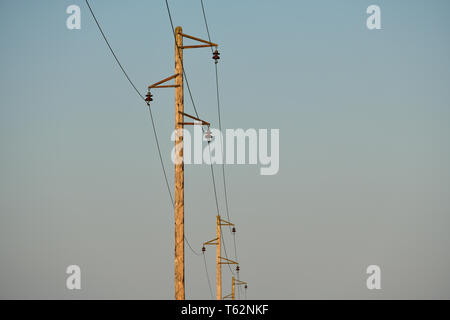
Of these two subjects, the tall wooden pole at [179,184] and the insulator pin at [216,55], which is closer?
the tall wooden pole at [179,184]

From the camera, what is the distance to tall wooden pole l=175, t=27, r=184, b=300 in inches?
647

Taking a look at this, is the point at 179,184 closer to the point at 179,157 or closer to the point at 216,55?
the point at 179,157

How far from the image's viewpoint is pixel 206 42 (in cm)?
1903

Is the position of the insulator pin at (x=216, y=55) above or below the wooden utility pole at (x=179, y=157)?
above

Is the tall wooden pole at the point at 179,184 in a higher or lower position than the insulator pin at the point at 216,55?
lower

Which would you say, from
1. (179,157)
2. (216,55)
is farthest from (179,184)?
(216,55)

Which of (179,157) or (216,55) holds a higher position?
(216,55)

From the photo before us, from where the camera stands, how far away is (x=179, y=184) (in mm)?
16781

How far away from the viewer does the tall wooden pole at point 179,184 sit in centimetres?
1644
